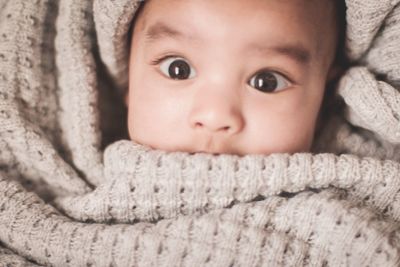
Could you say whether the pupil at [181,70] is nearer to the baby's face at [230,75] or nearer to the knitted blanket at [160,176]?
the baby's face at [230,75]

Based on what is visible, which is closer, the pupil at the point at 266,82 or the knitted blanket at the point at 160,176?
the knitted blanket at the point at 160,176

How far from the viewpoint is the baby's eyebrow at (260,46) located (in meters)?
1.04

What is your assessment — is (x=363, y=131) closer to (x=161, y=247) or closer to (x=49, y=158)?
(x=161, y=247)

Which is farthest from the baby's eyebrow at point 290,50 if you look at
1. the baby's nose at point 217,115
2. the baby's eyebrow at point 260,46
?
the baby's nose at point 217,115

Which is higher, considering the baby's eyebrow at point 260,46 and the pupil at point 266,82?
the baby's eyebrow at point 260,46

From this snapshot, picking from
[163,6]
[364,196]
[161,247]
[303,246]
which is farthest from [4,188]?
[364,196]

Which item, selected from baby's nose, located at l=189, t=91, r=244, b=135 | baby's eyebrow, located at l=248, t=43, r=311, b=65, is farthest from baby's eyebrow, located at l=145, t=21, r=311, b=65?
baby's nose, located at l=189, t=91, r=244, b=135

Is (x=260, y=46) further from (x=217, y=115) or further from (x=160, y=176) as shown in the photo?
(x=160, y=176)

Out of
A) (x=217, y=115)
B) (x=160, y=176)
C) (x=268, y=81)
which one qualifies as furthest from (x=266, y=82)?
(x=160, y=176)

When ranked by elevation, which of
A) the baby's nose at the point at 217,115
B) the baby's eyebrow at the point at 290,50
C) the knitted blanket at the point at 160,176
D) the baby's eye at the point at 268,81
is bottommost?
the knitted blanket at the point at 160,176

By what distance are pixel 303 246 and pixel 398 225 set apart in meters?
0.18

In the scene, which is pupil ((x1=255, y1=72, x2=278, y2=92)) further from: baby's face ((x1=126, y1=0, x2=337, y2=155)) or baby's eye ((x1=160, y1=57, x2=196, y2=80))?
baby's eye ((x1=160, y1=57, x2=196, y2=80))

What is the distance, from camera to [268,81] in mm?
1091

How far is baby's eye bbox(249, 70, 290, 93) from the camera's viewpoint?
108cm
